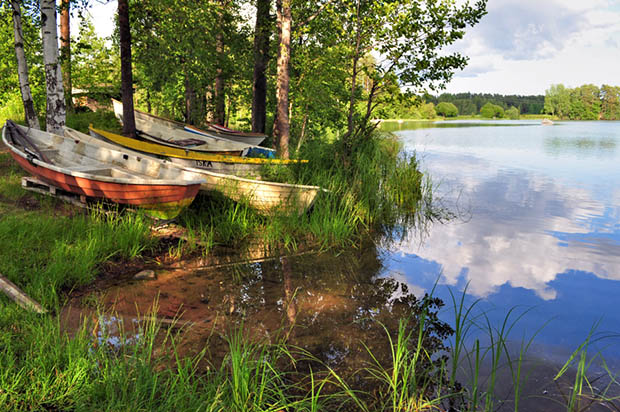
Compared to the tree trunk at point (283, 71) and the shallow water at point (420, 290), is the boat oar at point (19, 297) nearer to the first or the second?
the shallow water at point (420, 290)

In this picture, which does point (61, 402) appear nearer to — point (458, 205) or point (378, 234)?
point (378, 234)

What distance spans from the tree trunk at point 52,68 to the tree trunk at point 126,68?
4.98 ft

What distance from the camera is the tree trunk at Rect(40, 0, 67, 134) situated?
9078 millimetres

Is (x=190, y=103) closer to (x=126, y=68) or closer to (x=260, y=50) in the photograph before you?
(x=260, y=50)

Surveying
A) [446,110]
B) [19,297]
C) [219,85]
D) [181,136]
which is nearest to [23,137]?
[181,136]

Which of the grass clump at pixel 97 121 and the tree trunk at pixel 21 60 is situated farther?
the grass clump at pixel 97 121

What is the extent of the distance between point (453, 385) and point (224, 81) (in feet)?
53.7

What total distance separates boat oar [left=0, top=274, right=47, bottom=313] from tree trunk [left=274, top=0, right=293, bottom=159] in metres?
6.77

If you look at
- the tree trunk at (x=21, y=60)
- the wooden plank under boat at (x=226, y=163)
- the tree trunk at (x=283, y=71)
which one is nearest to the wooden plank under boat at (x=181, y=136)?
the tree trunk at (x=283, y=71)

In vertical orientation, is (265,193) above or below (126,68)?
below

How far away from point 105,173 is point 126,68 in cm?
438

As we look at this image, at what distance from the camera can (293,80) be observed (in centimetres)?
1537

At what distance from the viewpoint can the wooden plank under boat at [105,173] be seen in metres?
6.48

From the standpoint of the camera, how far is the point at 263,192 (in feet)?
24.7
